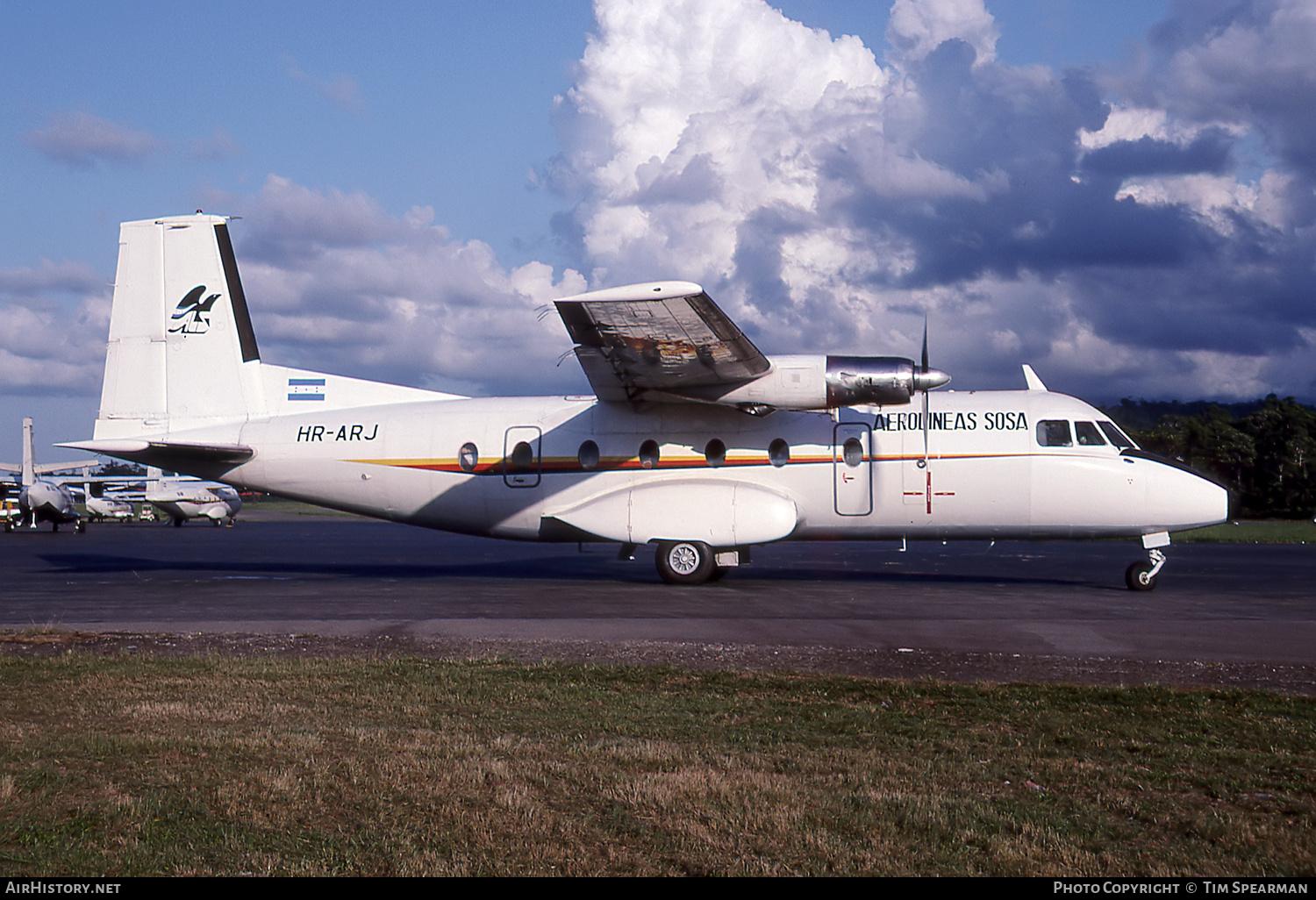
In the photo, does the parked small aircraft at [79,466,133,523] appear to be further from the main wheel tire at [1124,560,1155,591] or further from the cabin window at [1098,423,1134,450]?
the main wheel tire at [1124,560,1155,591]

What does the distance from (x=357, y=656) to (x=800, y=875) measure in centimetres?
640

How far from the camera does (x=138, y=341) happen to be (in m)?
18.4

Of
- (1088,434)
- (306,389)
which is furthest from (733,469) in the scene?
(306,389)

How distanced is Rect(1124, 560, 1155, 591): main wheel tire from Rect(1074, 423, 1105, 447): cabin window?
6.93 feet

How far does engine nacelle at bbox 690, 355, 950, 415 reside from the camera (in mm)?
15594

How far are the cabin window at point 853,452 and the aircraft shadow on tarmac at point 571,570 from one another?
8.15ft

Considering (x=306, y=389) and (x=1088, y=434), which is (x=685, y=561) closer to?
(x=1088, y=434)

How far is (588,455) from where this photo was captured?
1730cm

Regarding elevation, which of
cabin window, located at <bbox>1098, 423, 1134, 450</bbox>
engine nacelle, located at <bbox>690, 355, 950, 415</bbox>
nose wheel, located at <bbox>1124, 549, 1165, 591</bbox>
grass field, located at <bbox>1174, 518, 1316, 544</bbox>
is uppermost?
engine nacelle, located at <bbox>690, 355, 950, 415</bbox>

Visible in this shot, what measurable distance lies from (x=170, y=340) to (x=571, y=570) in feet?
29.1

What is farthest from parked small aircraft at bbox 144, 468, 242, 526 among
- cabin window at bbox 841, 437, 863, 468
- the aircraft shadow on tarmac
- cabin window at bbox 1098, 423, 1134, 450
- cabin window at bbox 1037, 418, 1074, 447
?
cabin window at bbox 1098, 423, 1134, 450

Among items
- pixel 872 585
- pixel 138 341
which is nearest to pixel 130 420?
pixel 138 341

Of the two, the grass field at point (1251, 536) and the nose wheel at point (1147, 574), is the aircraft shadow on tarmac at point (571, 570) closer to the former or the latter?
the nose wheel at point (1147, 574)

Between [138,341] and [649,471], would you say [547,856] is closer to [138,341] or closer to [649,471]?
[649,471]
